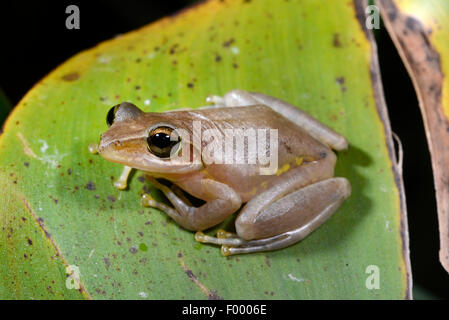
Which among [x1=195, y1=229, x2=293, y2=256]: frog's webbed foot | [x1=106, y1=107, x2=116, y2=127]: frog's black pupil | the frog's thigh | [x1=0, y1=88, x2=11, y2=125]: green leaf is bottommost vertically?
[x1=195, y1=229, x2=293, y2=256]: frog's webbed foot

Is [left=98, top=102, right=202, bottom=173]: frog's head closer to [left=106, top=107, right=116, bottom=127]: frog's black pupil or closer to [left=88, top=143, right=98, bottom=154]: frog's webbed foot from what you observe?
[left=106, top=107, right=116, bottom=127]: frog's black pupil

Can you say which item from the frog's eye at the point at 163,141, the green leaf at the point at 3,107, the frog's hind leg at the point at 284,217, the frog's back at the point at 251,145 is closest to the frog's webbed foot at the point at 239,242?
the frog's hind leg at the point at 284,217

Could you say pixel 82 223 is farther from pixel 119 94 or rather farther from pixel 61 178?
pixel 119 94

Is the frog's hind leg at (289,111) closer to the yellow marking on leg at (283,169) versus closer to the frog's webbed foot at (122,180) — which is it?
the yellow marking on leg at (283,169)

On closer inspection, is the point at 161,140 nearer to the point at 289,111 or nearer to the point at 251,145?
the point at 251,145

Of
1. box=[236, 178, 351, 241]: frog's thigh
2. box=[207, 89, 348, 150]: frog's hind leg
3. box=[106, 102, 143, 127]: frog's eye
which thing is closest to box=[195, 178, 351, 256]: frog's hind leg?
box=[236, 178, 351, 241]: frog's thigh

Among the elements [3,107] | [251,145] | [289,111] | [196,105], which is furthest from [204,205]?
[3,107]
